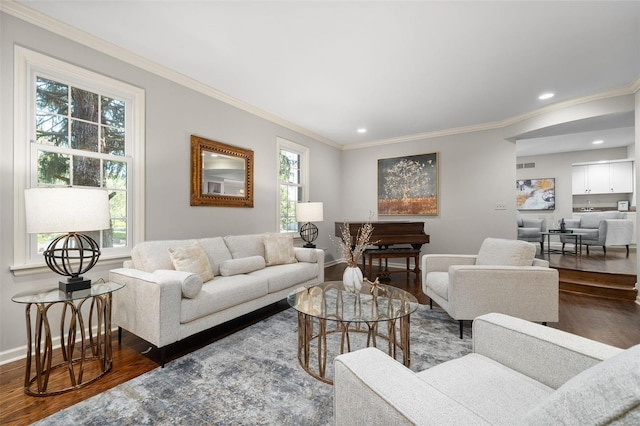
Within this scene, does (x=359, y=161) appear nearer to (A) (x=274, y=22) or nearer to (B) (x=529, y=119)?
(B) (x=529, y=119)

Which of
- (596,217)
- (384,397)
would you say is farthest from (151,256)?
(596,217)

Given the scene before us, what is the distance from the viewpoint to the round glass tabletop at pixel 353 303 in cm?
190

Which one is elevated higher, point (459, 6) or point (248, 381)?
point (459, 6)

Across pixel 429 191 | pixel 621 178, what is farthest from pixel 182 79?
pixel 621 178

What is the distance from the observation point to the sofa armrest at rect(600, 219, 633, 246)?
5.32 m

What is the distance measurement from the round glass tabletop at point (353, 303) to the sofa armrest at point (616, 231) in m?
5.61

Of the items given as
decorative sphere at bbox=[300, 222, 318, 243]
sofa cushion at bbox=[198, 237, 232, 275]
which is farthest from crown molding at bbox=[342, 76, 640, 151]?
sofa cushion at bbox=[198, 237, 232, 275]

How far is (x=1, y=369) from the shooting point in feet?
6.61

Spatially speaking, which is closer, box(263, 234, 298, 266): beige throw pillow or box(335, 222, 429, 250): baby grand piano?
box(263, 234, 298, 266): beige throw pillow

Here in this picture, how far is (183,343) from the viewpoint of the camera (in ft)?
7.98

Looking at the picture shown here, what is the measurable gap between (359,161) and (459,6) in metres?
4.08

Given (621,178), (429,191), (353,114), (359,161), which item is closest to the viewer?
(353,114)

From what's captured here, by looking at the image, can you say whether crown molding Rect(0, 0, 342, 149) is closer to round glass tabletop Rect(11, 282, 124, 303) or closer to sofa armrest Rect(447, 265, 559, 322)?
round glass tabletop Rect(11, 282, 124, 303)

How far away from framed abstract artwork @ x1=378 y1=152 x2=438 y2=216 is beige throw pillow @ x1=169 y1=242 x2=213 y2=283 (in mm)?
3994
